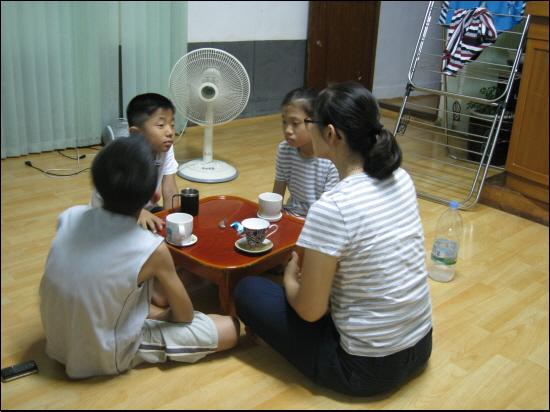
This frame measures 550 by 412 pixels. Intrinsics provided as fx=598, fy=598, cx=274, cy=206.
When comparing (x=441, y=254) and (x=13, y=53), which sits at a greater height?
(x=13, y=53)

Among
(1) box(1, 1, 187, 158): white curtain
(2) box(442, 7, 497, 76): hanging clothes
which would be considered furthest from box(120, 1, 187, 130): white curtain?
(2) box(442, 7, 497, 76): hanging clothes

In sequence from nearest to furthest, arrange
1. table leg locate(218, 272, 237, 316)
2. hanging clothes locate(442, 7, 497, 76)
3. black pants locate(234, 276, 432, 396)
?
black pants locate(234, 276, 432, 396) → table leg locate(218, 272, 237, 316) → hanging clothes locate(442, 7, 497, 76)

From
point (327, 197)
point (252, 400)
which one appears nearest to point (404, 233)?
point (327, 197)

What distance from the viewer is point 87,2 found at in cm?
86

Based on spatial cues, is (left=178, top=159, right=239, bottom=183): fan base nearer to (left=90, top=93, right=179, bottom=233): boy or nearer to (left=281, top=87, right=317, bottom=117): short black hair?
(left=90, top=93, right=179, bottom=233): boy

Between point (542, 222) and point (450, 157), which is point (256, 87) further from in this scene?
point (542, 222)

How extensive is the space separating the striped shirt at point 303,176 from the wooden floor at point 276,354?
0.45m

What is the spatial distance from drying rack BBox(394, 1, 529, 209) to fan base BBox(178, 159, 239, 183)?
94 centimetres

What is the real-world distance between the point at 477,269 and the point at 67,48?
1520 millimetres

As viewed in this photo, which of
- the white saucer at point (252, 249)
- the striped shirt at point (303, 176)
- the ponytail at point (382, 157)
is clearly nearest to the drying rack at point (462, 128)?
the striped shirt at point (303, 176)

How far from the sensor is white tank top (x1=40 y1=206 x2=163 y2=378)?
1.25 m

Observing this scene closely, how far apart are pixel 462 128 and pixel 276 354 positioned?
8.46 ft

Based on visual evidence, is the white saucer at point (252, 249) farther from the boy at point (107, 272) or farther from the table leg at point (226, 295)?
the boy at point (107, 272)

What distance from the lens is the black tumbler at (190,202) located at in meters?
1.82
